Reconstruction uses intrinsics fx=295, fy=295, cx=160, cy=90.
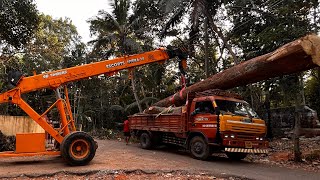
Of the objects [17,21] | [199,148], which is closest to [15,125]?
[17,21]

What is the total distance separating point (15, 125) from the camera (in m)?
14.1

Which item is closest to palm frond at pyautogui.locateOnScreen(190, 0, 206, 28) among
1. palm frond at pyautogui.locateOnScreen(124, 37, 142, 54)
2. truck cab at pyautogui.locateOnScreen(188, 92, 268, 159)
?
palm frond at pyautogui.locateOnScreen(124, 37, 142, 54)

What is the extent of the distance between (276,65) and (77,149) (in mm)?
6093

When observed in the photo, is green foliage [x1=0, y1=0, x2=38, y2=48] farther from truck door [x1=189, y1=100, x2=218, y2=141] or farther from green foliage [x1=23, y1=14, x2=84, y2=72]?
truck door [x1=189, y1=100, x2=218, y2=141]

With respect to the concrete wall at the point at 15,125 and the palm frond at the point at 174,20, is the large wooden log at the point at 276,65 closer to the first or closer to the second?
the palm frond at the point at 174,20

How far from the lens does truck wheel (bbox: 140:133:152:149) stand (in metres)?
13.0

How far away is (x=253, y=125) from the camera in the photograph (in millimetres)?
9609

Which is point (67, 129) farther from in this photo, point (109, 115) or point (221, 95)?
point (109, 115)

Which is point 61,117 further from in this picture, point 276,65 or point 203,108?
point 276,65

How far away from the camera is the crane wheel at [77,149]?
27.1 ft

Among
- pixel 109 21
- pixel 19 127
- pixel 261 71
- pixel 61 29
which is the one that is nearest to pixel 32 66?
pixel 61 29

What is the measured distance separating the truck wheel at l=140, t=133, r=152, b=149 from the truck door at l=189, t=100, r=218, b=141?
3.13 m

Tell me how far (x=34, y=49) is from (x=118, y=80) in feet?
43.1

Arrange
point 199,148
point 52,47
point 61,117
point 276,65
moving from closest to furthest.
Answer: point 276,65
point 61,117
point 199,148
point 52,47
